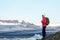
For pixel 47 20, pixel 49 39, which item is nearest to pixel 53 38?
pixel 49 39

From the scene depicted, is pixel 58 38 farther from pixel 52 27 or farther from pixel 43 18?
pixel 52 27

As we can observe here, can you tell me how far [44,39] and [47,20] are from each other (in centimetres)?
112

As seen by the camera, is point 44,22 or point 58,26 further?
point 58,26

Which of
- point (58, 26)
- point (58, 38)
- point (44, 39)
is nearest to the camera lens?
point (58, 38)

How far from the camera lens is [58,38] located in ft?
41.0

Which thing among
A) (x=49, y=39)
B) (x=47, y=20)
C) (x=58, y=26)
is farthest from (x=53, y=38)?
(x=58, y=26)

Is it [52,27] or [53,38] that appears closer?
[53,38]

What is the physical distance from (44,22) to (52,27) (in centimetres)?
4078

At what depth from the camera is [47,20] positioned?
13.9m

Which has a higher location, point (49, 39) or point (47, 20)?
point (47, 20)

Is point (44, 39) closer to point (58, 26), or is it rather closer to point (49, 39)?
point (49, 39)

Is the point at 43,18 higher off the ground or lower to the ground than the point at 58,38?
higher

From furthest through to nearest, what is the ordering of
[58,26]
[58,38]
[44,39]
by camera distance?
[58,26]
[44,39]
[58,38]

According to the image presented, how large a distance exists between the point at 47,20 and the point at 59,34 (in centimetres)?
111
